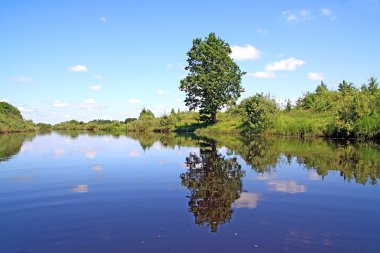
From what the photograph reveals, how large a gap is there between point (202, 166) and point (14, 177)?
7.15 metres

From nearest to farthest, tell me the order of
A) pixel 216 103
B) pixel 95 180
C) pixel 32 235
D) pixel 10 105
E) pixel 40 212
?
pixel 32 235 < pixel 40 212 < pixel 95 180 < pixel 216 103 < pixel 10 105

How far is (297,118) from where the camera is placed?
4138 cm

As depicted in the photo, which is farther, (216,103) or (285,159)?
(216,103)

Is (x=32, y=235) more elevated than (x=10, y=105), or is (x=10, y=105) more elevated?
(x=10, y=105)

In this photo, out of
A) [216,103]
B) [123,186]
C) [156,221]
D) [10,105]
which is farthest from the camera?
[10,105]

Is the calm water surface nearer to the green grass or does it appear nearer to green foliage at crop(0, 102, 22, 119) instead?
the green grass

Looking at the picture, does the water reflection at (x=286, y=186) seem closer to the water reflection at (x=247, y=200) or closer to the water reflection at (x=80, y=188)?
the water reflection at (x=247, y=200)

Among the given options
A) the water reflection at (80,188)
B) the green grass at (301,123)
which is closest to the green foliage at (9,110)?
the green grass at (301,123)

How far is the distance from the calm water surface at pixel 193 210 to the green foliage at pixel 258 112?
3082 centimetres

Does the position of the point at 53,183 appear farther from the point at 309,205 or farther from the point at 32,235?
the point at 309,205

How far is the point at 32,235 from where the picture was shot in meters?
6.10

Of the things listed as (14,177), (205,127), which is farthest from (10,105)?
(14,177)

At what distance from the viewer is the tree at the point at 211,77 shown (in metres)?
53.2

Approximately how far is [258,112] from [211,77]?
11589 mm
